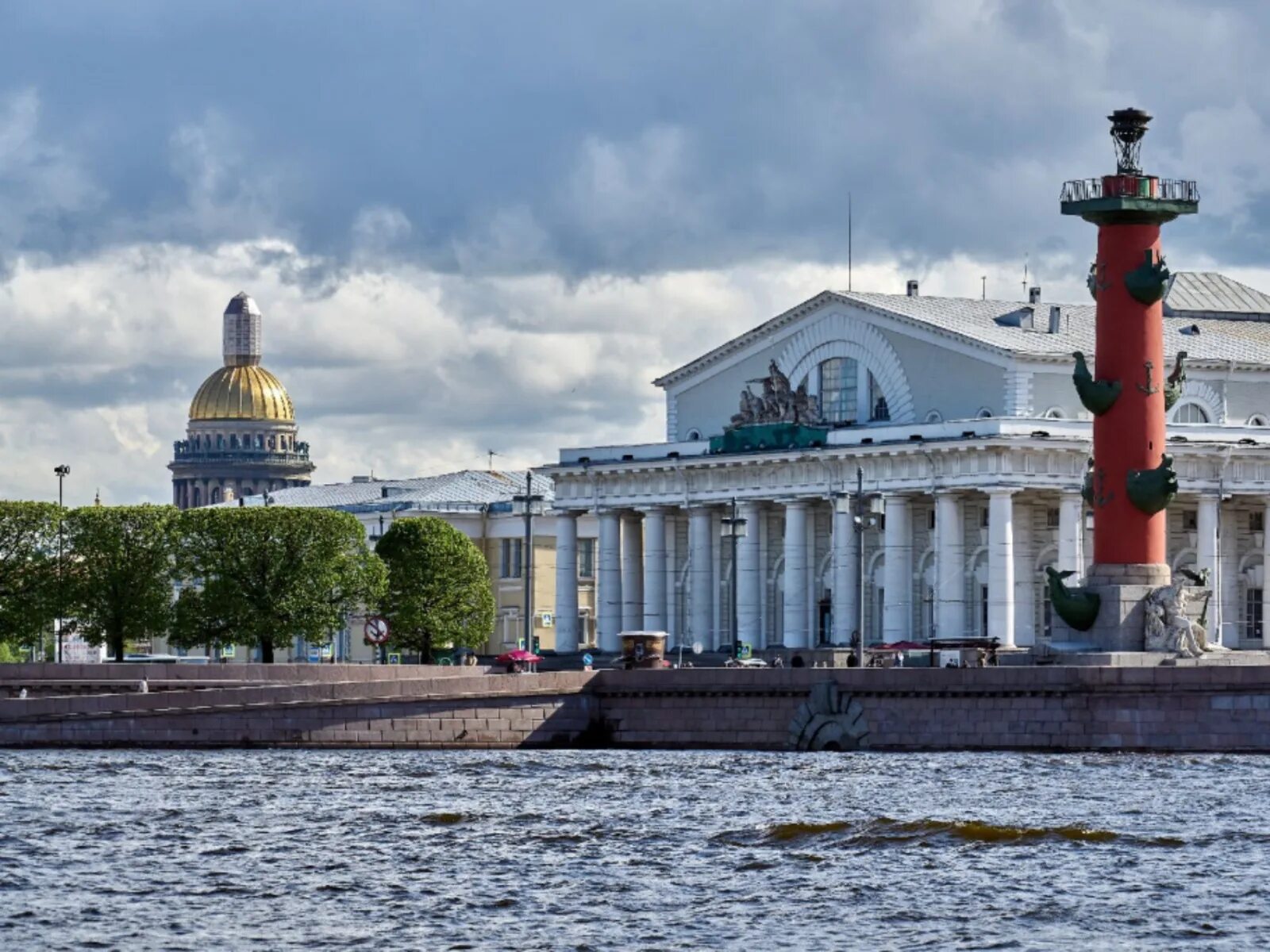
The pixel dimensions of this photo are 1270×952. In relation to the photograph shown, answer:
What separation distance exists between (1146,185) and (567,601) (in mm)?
46455

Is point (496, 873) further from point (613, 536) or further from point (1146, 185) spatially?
point (613, 536)

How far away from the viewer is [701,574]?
109 meters

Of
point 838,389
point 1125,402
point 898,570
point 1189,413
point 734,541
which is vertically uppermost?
point 838,389

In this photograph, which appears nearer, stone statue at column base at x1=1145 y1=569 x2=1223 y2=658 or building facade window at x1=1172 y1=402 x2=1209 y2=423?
stone statue at column base at x1=1145 y1=569 x2=1223 y2=658

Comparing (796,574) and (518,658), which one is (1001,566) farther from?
(518,658)

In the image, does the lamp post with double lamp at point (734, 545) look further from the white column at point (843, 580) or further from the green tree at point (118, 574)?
the green tree at point (118, 574)

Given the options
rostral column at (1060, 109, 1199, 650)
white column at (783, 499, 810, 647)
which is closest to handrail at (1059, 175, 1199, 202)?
rostral column at (1060, 109, 1199, 650)

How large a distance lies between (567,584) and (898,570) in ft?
55.8

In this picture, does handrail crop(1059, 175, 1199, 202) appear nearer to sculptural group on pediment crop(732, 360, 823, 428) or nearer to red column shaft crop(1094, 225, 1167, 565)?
red column shaft crop(1094, 225, 1167, 565)

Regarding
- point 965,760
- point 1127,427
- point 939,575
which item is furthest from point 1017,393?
point 965,760

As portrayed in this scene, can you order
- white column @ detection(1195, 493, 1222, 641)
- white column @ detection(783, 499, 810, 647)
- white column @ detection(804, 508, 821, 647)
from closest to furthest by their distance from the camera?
white column @ detection(1195, 493, 1222, 641), white column @ detection(783, 499, 810, 647), white column @ detection(804, 508, 821, 647)

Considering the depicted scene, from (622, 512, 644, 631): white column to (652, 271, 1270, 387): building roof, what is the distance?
5.51m

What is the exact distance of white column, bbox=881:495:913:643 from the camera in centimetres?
10025

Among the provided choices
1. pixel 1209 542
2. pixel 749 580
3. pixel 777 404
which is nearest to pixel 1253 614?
pixel 1209 542
